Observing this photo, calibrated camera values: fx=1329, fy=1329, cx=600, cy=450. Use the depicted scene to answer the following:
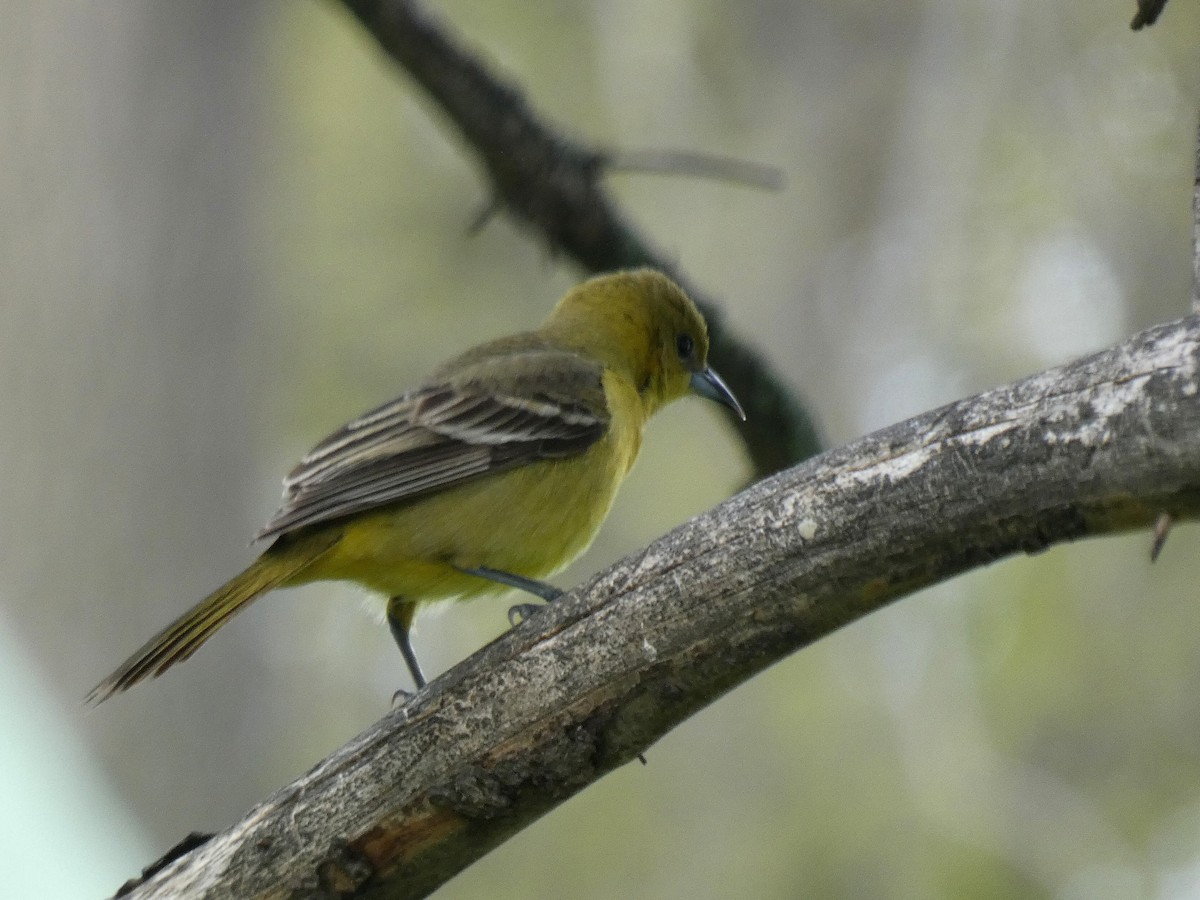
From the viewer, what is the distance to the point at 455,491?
14.4 ft

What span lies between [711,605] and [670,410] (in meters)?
7.55

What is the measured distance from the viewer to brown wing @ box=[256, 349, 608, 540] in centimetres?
418

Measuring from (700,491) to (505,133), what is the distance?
4665 mm

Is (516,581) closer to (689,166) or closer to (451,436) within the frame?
(451,436)

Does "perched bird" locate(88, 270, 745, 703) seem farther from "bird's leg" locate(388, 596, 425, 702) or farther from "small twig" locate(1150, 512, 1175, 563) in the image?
"small twig" locate(1150, 512, 1175, 563)

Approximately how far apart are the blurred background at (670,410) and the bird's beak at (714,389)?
2.85 ft

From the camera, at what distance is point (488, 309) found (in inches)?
367

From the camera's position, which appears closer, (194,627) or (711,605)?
(711,605)

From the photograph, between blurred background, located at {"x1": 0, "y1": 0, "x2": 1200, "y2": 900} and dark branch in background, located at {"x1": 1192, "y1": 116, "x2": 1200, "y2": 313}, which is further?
blurred background, located at {"x1": 0, "y1": 0, "x2": 1200, "y2": 900}

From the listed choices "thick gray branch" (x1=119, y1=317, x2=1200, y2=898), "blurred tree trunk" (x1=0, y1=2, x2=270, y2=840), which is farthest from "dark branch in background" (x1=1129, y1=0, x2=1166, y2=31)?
"blurred tree trunk" (x1=0, y1=2, x2=270, y2=840)

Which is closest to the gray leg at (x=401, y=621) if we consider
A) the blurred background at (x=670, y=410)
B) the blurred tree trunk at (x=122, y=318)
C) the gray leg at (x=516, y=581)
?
the gray leg at (x=516, y=581)

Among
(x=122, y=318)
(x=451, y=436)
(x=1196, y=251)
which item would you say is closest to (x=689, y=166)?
(x=451, y=436)

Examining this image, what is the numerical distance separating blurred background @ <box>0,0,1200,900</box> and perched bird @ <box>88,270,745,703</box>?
0.68 metres

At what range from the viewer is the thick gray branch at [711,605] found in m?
2.35
